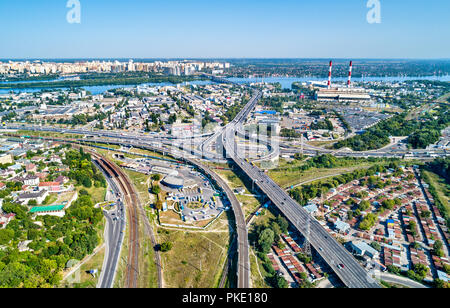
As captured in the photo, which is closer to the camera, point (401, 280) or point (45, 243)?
point (401, 280)

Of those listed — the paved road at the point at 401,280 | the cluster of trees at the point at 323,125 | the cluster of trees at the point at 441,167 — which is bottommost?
the paved road at the point at 401,280

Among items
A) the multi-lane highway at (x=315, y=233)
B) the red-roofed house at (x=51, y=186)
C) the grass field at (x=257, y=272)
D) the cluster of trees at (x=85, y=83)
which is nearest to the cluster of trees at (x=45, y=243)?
the red-roofed house at (x=51, y=186)

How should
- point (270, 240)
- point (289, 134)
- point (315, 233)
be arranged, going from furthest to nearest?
point (289, 134) < point (315, 233) < point (270, 240)

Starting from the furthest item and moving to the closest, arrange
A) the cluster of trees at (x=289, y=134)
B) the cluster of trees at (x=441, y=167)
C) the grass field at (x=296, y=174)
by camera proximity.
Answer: the cluster of trees at (x=289, y=134), the cluster of trees at (x=441, y=167), the grass field at (x=296, y=174)

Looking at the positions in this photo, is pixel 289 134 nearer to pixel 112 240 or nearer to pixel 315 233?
pixel 315 233

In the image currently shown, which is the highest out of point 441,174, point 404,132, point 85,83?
point 85,83

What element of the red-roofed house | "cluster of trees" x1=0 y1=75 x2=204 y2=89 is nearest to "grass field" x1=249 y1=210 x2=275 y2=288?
the red-roofed house

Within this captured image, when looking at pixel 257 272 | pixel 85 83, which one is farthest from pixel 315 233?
pixel 85 83

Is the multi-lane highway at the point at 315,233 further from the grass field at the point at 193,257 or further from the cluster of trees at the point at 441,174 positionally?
the cluster of trees at the point at 441,174
